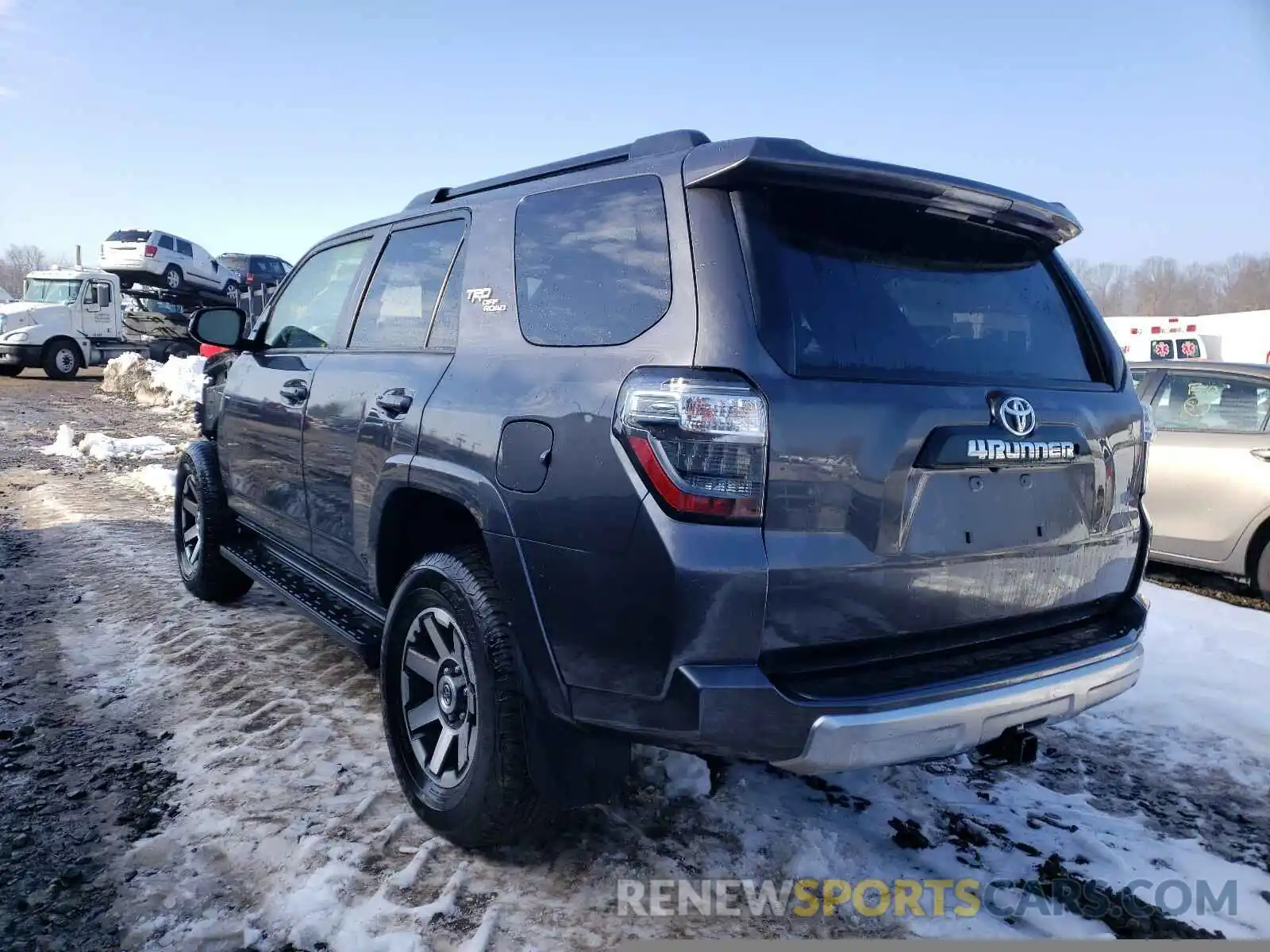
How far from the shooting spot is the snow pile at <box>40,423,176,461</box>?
1034 centimetres

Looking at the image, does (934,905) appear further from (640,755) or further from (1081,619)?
(640,755)

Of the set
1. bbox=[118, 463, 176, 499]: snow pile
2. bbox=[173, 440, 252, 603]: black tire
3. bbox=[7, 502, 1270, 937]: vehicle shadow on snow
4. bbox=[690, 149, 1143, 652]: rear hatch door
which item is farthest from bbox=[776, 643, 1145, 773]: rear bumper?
bbox=[118, 463, 176, 499]: snow pile

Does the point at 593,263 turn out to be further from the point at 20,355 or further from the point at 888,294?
the point at 20,355

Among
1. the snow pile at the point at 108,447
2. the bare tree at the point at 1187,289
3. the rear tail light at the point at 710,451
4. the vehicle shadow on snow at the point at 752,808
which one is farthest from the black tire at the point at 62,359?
the bare tree at the point at 1187,289

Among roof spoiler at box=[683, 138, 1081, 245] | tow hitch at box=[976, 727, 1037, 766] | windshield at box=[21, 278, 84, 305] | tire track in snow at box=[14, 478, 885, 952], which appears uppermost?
windshield at box=[21, 278, 84, 305]

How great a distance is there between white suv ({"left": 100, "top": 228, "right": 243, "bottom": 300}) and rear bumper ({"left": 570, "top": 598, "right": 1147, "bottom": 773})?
25391 mm

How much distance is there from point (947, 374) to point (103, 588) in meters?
5.11

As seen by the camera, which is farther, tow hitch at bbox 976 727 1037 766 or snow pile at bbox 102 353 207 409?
snow pile at bbox 102 353 207 409

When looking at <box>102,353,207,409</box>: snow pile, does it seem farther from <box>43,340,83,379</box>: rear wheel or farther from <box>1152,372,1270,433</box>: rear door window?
<box>1152,372,1270,433</box>: rear door window

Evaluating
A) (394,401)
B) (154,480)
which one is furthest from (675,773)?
(154,480)

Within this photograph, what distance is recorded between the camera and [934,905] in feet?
7.94

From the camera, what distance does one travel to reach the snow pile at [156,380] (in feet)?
53.7

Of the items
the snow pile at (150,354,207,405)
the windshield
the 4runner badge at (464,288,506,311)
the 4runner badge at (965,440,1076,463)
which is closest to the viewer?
the 4runner badge at (965,440,1076,463)

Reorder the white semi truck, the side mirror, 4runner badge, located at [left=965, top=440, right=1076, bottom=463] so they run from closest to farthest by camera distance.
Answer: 4runner badge, located at [left=965, top=440, right=1076, bottom=463]
the side mirror
the white semi truck
